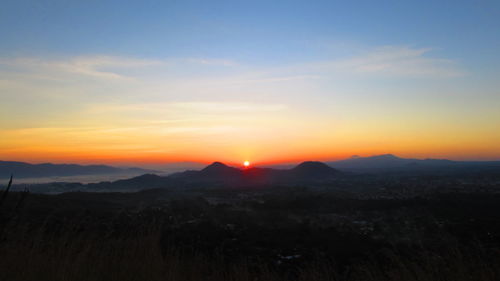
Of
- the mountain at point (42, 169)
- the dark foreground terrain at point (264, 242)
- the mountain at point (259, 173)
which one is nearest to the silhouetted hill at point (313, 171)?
the mountain at point (259, 173)

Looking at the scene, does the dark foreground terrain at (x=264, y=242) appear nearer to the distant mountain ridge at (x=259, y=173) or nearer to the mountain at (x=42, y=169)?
the distant mountain ridge at (x=259, y=173)

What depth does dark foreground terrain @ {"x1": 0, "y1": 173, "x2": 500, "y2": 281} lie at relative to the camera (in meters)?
4.09

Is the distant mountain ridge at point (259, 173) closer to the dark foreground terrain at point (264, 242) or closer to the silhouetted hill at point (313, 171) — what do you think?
the silhouetted hill at point (313, 171)

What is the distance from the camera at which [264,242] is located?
11.8 metres

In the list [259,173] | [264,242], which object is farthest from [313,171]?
[264,242]

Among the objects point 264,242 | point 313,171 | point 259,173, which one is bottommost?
point 259,173

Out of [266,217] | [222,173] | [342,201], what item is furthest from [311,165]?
[266,217]

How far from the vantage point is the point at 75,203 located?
2225 centimetres

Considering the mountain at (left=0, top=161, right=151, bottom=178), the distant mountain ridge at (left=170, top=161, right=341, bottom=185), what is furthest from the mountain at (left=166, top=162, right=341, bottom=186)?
the mountain at (left=0, top=161, right=151, bottom=178)

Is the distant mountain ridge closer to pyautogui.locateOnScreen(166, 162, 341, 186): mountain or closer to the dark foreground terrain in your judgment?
pyautogui.locateOnScreen(166, 162, 341, 186): mountain

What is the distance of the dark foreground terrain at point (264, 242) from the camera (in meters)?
4.09

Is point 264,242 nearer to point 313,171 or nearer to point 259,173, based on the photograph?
point 259,173

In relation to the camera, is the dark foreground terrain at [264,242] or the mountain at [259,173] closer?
the dark foreground terrain at [264,242]

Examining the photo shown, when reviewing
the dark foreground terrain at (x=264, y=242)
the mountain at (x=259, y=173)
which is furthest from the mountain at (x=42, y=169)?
the dark foreground terrain at (x=264, y=242)
